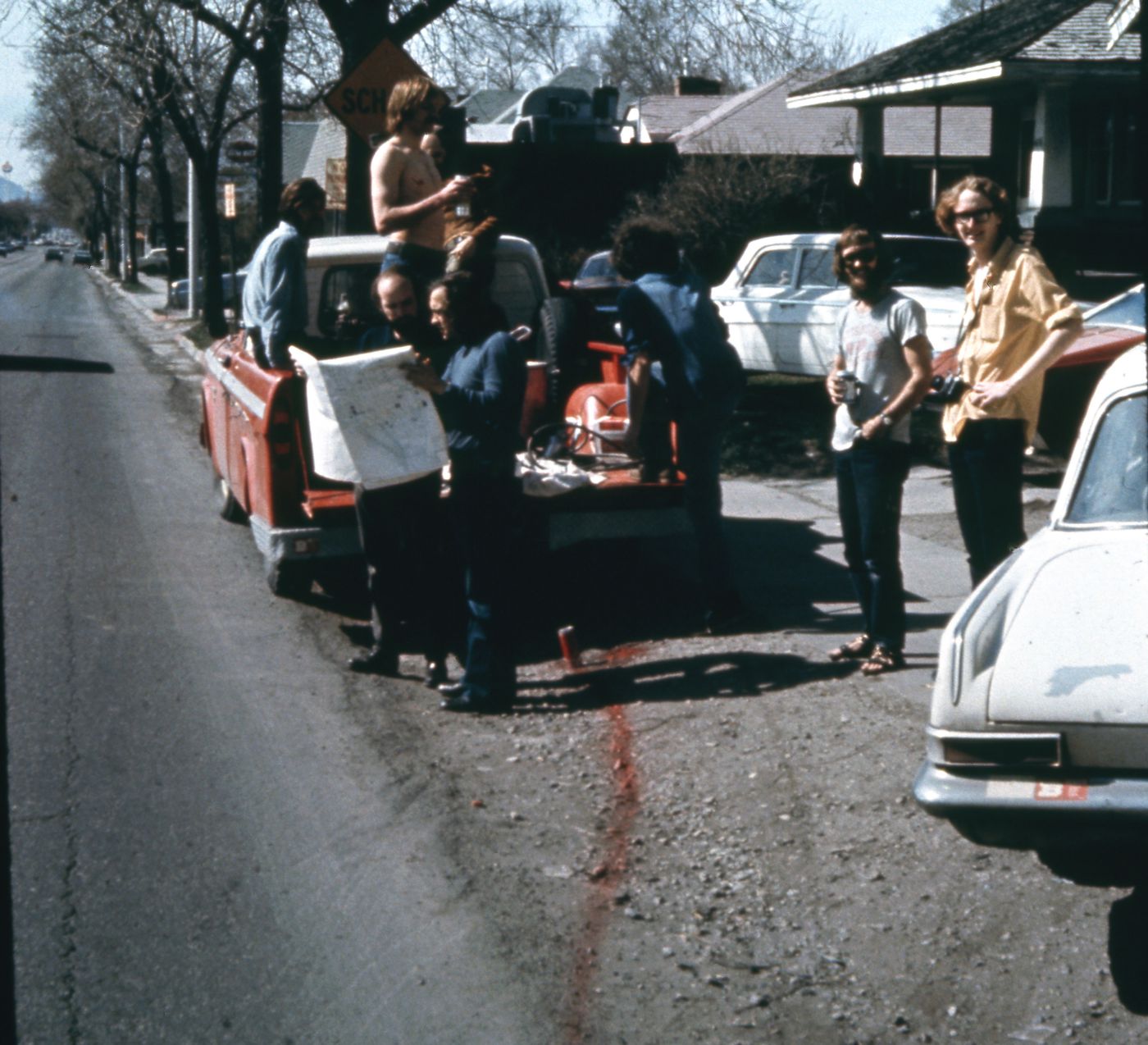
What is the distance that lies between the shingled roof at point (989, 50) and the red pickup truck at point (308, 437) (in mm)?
13121

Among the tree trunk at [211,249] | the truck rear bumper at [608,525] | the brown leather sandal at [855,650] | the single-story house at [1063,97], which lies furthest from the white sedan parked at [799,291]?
the tree trunk at [211,249]

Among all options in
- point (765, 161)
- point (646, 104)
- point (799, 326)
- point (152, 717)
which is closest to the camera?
point (152, 717)

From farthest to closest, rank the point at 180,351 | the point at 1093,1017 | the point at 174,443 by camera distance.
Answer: the point at 180,351, the point at 174,443, the point at 1093,1017

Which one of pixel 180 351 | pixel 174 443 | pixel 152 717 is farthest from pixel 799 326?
pixel 180 351

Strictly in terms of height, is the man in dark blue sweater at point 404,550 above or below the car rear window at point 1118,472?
below

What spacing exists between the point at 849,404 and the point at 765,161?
2163cm

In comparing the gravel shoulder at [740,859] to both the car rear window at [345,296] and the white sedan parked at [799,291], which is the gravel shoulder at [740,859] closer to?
the car rear window at [345,296]

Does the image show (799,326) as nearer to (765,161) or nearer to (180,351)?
(765,161)

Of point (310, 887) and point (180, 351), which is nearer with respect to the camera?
point (310, 887)

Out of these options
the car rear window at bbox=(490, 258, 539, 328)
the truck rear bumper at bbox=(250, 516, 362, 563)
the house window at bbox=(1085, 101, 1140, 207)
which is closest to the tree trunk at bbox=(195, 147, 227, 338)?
the house window at bbox=(1085, 101, 1140, 207)

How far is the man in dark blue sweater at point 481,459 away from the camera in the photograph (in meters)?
6.31

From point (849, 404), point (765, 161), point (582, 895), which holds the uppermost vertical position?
point (765, 161)

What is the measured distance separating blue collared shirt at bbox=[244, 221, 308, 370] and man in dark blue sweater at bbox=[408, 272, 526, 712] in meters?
1.64

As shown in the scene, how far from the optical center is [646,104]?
4362 centimetres
